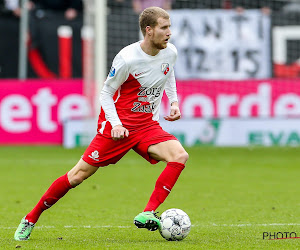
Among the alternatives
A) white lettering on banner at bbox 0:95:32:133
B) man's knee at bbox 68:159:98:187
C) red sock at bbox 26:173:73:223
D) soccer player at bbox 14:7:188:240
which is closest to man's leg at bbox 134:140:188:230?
soccer player at bbox 14:7:188:240

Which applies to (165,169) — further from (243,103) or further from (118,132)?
(243,103)

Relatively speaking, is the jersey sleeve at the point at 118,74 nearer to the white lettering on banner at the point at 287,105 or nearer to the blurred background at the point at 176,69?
the blurred background at the point at 176,69

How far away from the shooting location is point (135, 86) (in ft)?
21.8

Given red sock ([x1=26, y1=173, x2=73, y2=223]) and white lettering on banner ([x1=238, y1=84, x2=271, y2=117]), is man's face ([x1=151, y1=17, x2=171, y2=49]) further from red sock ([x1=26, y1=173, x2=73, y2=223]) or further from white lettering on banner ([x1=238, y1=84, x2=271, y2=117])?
white lettering on banner ([x1=238, y1=84, x2=271, y2=117])

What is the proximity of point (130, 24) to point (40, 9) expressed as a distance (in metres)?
2.12

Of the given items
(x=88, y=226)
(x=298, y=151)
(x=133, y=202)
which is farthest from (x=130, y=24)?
(x=88, y=226)

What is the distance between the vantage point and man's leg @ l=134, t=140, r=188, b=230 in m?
6.41

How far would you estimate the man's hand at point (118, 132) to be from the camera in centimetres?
637

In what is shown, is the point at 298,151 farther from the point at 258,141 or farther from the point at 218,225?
the point at 218,225

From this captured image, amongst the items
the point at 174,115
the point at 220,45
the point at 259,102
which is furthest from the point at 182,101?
the point at 174,115

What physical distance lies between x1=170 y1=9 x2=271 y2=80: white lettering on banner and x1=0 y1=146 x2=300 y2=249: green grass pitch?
326 cm

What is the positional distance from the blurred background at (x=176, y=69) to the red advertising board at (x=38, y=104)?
0.9 inches

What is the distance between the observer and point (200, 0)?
2008 centimetres

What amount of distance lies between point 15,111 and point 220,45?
197 inches
